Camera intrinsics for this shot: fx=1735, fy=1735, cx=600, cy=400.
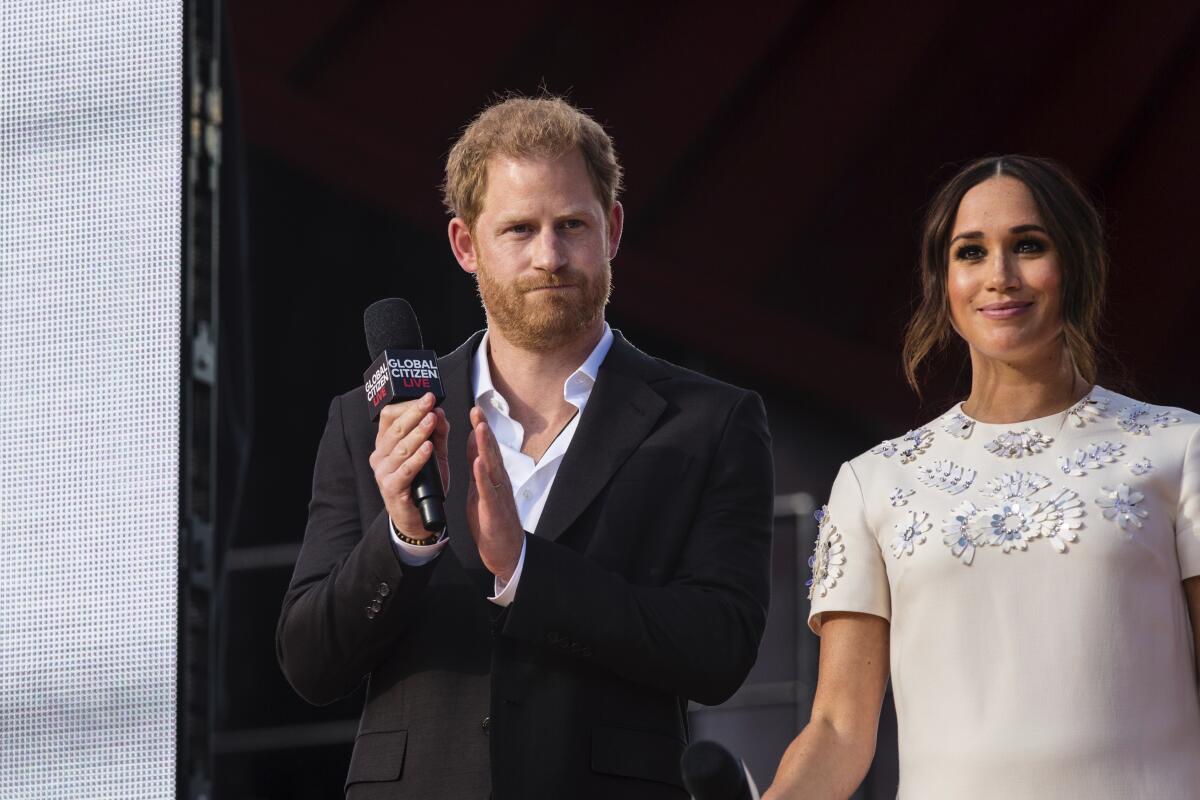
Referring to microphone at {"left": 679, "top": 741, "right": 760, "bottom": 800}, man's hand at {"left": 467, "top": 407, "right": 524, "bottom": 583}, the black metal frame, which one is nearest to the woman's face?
man's hand at {"left": 467, "top": 407, "right": 524, "bottom": 583}

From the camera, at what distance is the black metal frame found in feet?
11.0

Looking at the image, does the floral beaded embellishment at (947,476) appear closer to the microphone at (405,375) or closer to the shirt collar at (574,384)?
the shirt collar at (574,384)

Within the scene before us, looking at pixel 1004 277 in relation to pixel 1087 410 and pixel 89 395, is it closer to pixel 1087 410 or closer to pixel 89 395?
pixel 1087 410

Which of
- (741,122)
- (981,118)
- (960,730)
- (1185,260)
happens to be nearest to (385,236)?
(741,122)

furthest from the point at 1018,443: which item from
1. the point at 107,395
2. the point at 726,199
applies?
the point at 107,395

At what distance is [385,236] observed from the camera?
3.57 m

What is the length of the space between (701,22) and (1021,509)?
159 centimetres

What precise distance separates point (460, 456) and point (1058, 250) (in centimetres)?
91

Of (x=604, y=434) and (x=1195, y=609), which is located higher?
(x=604, y=434)

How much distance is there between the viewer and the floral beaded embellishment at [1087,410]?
233cm

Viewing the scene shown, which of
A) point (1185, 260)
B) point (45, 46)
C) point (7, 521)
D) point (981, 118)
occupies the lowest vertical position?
point (7, 521)

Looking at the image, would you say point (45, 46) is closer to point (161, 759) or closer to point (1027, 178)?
point (161, 759)

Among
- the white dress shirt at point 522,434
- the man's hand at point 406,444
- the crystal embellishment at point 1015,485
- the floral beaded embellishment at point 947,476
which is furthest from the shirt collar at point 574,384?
the crystal embellishment at point 1015,485

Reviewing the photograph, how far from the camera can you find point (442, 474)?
2.28 meters
